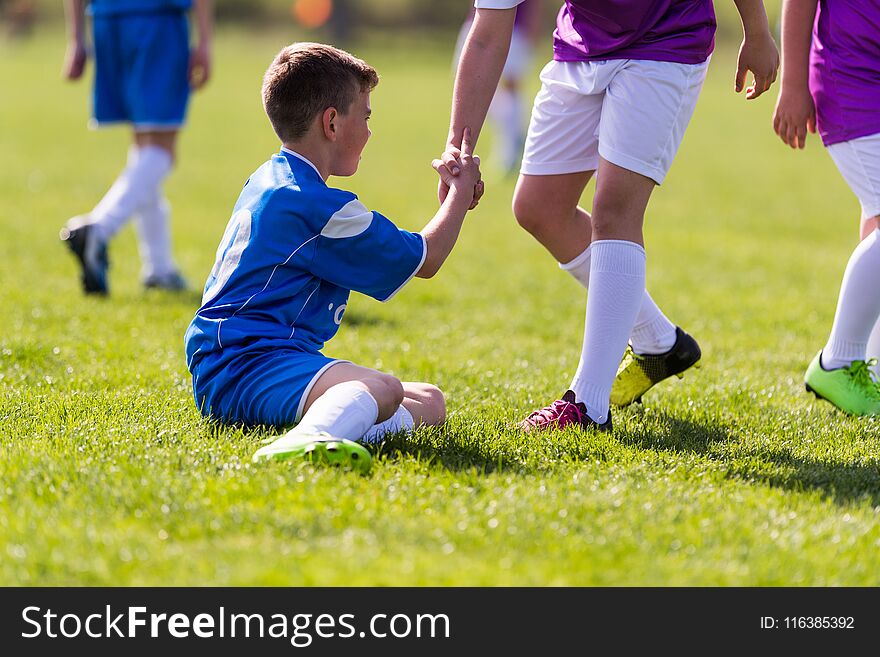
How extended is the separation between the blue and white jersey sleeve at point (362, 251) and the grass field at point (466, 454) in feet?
1.60

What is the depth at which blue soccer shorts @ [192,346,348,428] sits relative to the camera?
3.27m

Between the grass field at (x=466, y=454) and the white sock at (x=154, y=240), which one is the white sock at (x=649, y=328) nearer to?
the grass field at (x=466, y=454)

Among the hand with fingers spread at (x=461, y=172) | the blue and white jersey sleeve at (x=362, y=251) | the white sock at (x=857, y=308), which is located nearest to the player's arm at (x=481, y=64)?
the hand with fingers spread at (x=461, y=172)

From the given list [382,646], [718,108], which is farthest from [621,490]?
[718,108]

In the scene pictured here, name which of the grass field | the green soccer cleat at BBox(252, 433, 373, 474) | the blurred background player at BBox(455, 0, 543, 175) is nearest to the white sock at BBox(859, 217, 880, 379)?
the grass field

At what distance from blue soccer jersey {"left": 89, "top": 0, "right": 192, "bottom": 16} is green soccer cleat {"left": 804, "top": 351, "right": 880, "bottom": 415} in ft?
13.2

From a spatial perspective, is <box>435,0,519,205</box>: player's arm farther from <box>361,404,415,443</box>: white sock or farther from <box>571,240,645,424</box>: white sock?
<box>361,404,415,443</box>: white sock

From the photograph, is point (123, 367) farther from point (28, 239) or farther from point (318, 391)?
point (28, 239)

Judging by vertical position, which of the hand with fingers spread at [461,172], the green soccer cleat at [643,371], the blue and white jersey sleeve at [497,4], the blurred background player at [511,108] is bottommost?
the blurred background player at [511,108]

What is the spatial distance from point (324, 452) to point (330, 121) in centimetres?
103

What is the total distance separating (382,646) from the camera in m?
2.19

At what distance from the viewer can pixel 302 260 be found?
3.29 m

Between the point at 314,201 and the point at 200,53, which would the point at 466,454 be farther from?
the point at 200,53

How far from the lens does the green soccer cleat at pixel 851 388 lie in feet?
13.1
